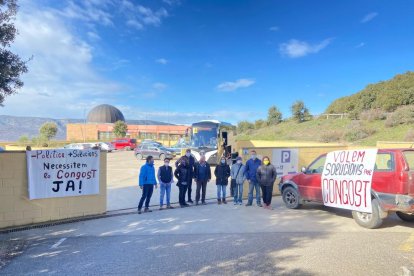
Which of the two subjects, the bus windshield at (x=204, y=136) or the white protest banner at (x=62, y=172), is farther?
the bus windshield at (x=204, y=136)

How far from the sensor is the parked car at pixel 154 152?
92.4 feet

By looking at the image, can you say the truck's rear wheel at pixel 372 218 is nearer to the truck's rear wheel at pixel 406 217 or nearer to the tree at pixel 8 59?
the truck's rear wheel at pixel 406 217

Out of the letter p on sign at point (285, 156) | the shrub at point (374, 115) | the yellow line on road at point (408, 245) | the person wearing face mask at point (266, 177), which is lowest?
the yellow line on road at point (408, 245)

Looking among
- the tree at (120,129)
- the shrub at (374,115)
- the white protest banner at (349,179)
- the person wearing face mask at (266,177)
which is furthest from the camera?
the tree at (120,129)

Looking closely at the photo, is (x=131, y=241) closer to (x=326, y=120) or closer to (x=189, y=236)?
(x=189, y=236)

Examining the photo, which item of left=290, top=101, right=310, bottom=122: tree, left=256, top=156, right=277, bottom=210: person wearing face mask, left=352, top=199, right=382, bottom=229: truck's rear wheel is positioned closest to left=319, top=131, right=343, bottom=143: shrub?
left=290, top=101, right=310, bottom=122: tree

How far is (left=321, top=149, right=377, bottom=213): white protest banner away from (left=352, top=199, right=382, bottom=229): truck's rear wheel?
0.12m

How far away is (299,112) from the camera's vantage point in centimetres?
5384

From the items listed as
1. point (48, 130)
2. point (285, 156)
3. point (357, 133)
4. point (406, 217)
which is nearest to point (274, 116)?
point (357, 133)

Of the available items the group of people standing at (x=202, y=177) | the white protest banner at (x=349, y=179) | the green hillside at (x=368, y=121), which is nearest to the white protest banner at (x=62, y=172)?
the group of people standing at (x=202, y=177)

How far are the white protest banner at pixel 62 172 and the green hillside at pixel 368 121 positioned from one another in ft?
88.8

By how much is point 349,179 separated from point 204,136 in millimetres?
16365

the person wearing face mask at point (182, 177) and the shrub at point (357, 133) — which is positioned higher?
the shrub at point (357, 133)

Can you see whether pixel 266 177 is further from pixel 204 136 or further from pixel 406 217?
pixel 204 136
